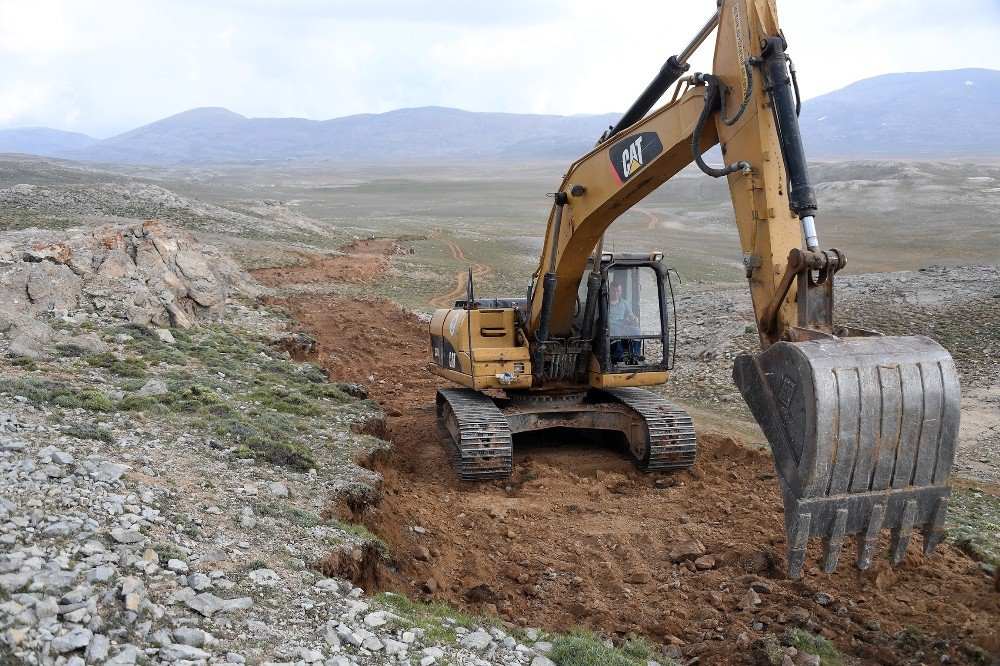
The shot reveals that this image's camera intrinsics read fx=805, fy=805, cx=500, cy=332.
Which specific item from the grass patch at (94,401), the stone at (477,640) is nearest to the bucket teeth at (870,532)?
the stone at (477,640)

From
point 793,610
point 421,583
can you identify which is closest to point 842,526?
point 793,610

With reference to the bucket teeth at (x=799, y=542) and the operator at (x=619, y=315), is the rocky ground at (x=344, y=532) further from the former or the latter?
the operator at (x=619, y=315)

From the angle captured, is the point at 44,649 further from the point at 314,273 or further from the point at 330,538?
the point at 314,273

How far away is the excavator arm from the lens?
206 inches

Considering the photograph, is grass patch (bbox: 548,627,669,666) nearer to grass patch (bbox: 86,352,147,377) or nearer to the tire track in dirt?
grass patch (bbox: 86,352,147,377)

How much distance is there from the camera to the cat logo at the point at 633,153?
769cm

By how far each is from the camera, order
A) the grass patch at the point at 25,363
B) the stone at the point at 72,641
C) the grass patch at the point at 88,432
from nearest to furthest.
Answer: the stone at the point at 72,641
the grass patch at the point at 88,432
the grass patch at the point at 25,363

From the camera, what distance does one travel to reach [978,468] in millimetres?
11477

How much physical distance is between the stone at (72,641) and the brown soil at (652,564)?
252cm

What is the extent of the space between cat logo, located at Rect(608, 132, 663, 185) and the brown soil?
369cm

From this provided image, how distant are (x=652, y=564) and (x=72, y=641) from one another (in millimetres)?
4956

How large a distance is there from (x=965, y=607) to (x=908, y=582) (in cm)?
49

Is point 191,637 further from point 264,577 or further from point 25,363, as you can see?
point 25,363

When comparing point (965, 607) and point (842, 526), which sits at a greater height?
point (842, 526)
